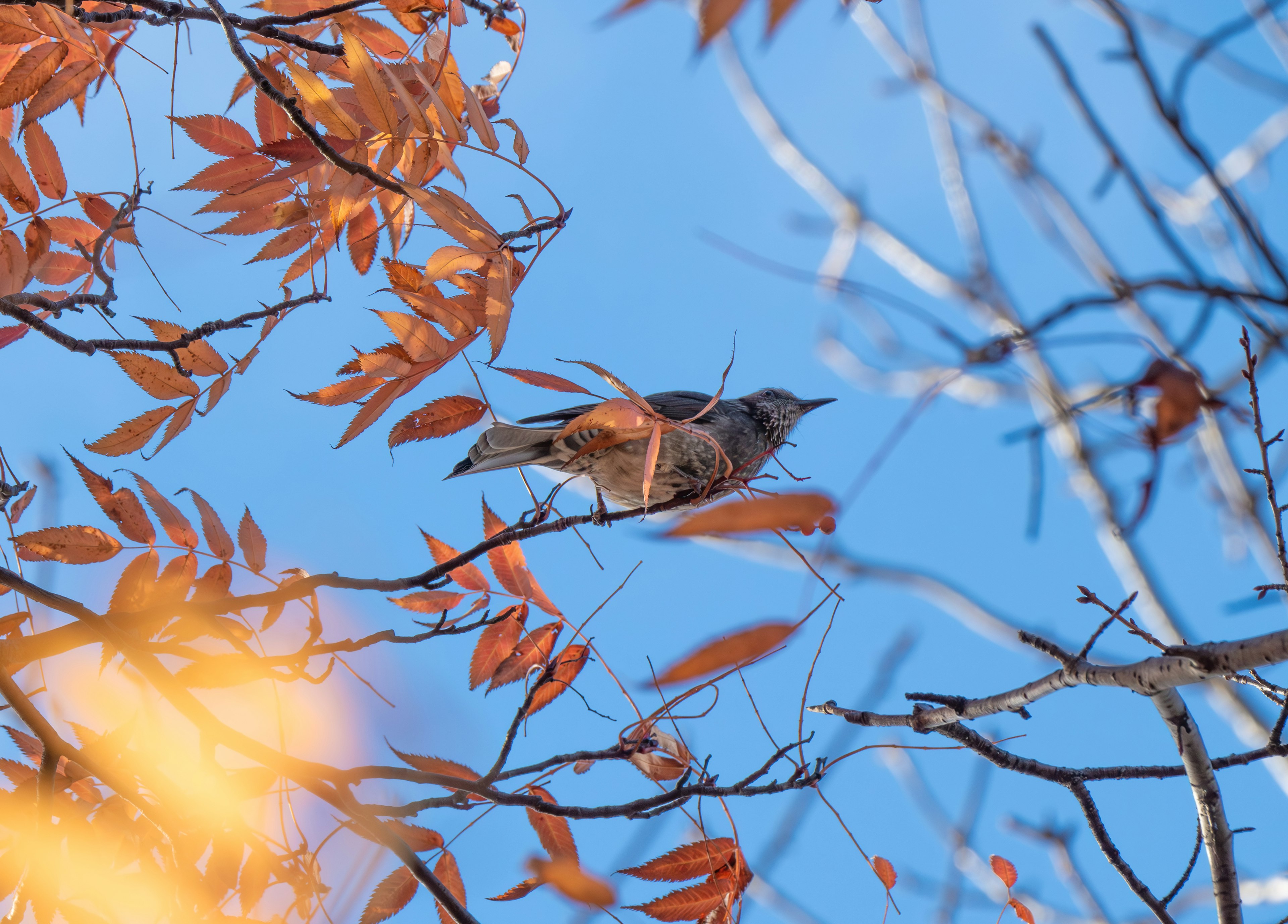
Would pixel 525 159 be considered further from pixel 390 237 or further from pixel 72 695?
pixel 72 695

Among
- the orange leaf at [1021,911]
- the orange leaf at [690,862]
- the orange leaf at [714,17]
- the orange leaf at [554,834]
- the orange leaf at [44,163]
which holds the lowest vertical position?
the orange leaf at [554,834]

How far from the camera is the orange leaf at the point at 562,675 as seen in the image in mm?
2922

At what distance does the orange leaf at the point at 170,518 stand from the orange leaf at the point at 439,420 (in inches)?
31.8

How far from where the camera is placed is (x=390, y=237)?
9.75ft

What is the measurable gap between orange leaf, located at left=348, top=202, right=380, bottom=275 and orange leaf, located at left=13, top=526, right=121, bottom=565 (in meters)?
1.25

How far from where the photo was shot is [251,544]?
9.45 feet

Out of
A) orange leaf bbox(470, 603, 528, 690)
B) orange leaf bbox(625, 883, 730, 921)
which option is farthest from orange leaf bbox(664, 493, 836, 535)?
orange leaf bbox(470, 603, 528, 690)

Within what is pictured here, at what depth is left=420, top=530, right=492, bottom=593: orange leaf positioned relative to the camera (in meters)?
3.01

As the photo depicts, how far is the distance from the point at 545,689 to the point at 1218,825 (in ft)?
6.69

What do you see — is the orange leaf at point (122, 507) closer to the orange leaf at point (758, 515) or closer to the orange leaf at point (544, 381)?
the orange leaf at point (544, 381)

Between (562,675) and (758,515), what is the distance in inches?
77.3

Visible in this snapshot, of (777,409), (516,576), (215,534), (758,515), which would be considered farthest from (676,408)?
(758,515)

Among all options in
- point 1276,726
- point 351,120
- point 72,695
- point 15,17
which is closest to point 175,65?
point 15,17

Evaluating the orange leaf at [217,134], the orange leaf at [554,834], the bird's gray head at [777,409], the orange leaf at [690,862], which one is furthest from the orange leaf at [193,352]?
the bird's gray head at [777,409]
